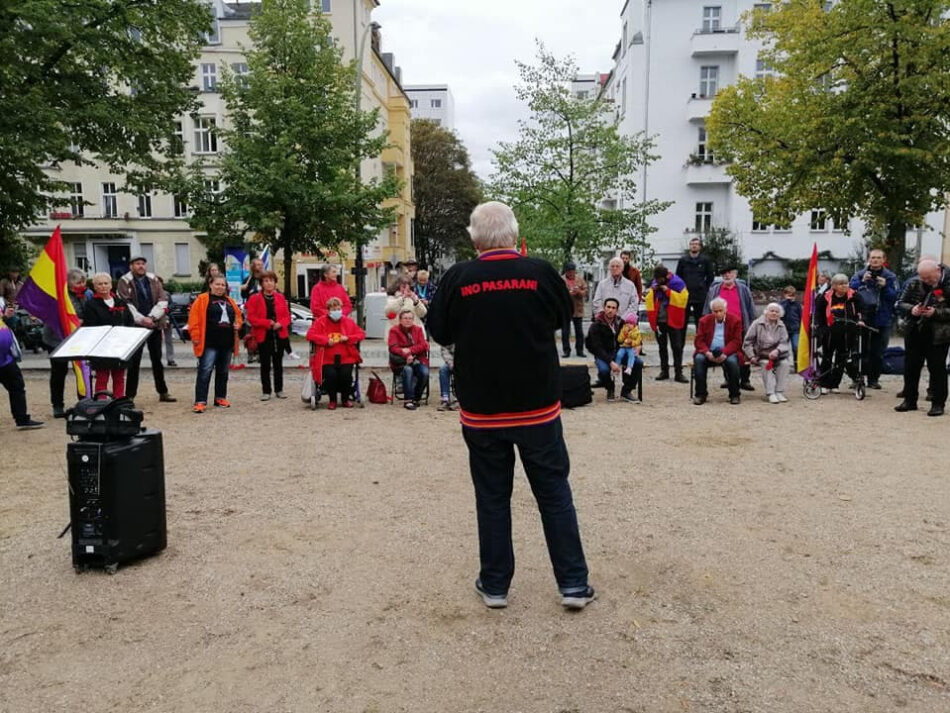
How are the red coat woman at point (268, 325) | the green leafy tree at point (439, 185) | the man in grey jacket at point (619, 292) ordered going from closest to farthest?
the red coat woman at point (268, 325) → the man in grey jacket at point (619, 292) → the green leafy tree at point (439, 185)

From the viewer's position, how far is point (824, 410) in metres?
9.88

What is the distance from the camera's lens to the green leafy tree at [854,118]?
1850 centimetres

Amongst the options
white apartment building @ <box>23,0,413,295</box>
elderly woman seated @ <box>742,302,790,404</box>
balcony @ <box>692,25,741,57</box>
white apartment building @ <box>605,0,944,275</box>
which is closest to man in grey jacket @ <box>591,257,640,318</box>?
elderly woman seated @ <box>742,302,790,404</box>

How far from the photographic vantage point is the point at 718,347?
Answer: 35.2 feet

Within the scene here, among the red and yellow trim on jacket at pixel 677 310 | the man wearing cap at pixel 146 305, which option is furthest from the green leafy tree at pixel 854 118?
the man wearing cap at pixel 146 305

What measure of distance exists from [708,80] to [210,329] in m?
38.7

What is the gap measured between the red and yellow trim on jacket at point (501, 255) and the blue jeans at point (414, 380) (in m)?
6.72

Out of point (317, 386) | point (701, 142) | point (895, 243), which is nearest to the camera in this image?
point (317, 386)

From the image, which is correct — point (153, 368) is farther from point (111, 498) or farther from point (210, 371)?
point (111, 498)

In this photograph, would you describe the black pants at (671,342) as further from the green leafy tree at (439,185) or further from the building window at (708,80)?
the green leafy tree at (439,185)

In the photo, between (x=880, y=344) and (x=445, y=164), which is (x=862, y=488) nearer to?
(x=880, y=344)

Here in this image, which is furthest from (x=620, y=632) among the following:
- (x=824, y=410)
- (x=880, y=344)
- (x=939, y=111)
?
(x=939, y=111)

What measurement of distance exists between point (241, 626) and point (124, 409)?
5.22 ft

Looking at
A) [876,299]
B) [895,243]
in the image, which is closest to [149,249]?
[895,243]
